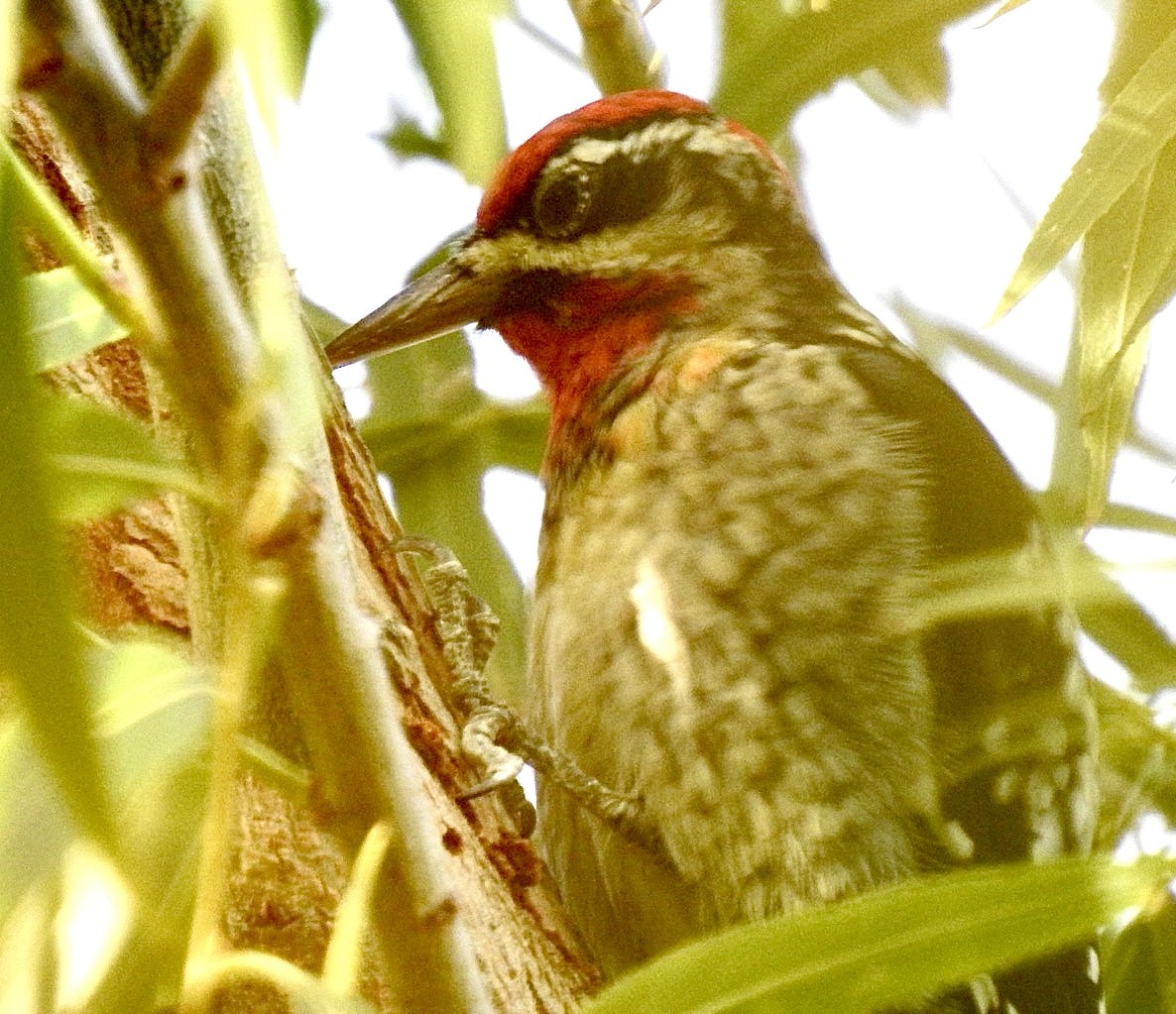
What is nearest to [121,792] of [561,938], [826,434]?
[561,938]

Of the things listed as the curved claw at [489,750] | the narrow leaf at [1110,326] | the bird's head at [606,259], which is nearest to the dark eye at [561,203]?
the bird's head at [606,259]

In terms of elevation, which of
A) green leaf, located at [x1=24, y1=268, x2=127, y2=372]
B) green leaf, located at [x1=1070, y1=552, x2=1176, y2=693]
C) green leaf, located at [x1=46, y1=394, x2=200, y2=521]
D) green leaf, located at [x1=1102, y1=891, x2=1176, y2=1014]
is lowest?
green leaf, located at [x1=1102, y1=891, x2=1176, y2=1014]

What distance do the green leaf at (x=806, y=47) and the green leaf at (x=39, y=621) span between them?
3.52ft

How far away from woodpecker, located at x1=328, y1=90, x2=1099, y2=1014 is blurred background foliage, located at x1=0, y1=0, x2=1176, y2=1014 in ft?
0.30

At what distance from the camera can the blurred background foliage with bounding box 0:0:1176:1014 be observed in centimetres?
64

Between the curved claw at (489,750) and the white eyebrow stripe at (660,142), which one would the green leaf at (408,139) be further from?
the curved claw at (489,750)

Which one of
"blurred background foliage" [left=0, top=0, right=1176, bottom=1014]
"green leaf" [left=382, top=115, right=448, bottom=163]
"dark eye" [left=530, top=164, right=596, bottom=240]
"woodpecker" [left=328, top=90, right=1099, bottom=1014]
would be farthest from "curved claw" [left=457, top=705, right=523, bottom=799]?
"green leaf" [left=382, top=115, right=448, bottom=163]

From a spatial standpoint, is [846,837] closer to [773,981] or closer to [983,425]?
[983,425]

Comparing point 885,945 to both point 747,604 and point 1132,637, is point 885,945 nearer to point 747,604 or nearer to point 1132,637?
point 747,604

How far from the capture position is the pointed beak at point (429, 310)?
1.98m

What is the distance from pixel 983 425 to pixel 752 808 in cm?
59

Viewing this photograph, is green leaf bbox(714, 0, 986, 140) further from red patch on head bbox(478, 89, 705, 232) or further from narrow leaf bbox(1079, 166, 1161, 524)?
narrow leaf bbox(1079, 166, 1161, 524)

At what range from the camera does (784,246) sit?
216 centimetres

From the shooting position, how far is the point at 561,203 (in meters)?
2.04
